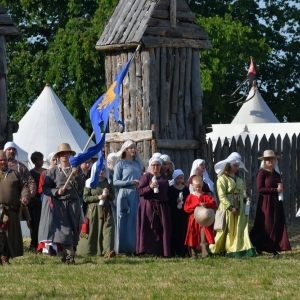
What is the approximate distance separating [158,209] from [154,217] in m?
0.12

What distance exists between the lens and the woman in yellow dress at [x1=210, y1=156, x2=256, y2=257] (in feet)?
48.5

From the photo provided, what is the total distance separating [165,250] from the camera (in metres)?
14.6

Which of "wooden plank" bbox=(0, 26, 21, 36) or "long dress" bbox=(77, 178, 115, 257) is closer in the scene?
"long dress" bbox=(77, 178, 115, 257)

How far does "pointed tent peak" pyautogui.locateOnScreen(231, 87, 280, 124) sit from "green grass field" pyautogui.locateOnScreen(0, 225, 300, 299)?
16.5 m

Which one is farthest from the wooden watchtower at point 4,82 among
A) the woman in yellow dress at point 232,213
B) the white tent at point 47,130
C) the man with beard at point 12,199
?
the white tent at point 47,130

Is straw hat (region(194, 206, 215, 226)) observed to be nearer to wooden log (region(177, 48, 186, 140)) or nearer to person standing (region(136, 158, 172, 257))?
person standing (region(136, 158, 172, 257))

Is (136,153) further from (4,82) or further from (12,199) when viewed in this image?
(4,82)

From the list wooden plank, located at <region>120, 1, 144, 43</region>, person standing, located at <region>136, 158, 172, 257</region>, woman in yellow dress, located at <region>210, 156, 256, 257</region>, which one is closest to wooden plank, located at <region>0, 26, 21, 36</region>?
wooden plank, located at <region>120, 1, 144, 43</region>

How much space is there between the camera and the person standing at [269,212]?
49.7 ft

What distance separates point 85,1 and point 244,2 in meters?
5.63

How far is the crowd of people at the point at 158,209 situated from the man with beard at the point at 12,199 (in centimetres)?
3

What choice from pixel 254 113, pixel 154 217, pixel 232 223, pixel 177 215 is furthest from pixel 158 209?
pixel 254 113

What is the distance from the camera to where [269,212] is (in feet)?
50.0

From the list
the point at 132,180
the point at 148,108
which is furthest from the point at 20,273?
the point at 148,108
